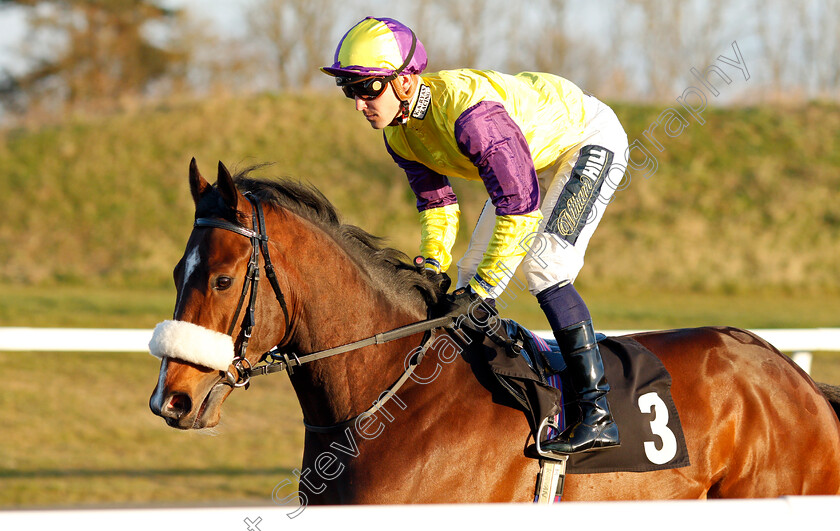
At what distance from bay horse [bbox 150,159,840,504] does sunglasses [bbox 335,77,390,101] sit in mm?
339

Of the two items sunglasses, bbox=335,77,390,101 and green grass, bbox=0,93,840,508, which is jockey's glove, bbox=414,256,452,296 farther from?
green grass, bbox=0,93,840,508

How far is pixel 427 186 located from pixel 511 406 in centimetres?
92

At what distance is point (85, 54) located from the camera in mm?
23641

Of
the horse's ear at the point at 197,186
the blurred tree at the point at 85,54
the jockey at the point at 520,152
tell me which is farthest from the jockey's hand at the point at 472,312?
the blurred tree at the point at 85,54

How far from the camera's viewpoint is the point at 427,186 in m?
2.92

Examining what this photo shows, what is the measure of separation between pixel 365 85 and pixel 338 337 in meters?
0.77

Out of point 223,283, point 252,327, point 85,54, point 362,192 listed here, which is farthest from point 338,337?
point 85,54

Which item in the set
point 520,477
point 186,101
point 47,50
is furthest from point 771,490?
point 47,50

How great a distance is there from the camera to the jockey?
2.38 meters

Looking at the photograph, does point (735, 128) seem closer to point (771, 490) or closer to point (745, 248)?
point (745, 248)

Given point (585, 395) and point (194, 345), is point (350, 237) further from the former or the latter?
point (585, 395)

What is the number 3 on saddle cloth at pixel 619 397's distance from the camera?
7.76 ft

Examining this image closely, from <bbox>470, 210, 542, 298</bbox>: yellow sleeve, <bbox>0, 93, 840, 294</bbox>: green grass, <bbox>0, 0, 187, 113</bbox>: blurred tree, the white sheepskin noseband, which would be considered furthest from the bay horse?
<bbox>0, 0, 187, 113</bbox>: blurred tree

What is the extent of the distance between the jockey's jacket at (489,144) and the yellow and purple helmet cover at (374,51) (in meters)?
0.14
